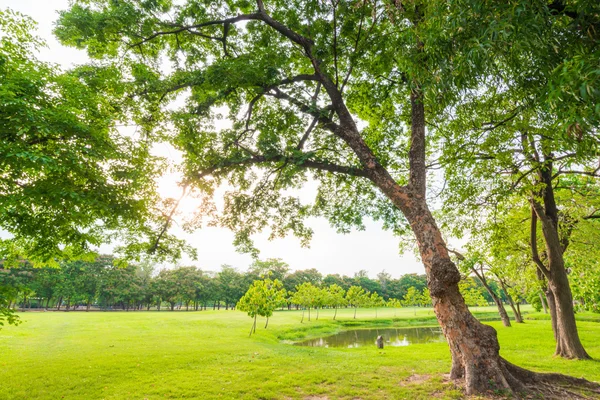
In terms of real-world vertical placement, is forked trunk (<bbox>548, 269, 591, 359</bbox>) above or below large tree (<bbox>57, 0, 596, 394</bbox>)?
below

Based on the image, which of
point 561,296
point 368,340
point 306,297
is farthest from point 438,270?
point 306,297

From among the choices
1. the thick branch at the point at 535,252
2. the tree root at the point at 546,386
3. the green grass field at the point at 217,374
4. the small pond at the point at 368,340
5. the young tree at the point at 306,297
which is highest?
the thick branch at the point at 535,252

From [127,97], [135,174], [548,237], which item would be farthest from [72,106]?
[548,237]

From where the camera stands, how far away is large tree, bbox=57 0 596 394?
7.09m

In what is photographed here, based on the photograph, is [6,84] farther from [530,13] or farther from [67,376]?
[67,376]

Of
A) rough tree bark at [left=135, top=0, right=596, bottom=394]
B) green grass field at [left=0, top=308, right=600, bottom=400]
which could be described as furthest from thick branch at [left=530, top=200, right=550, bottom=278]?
rough tree bark at [left=135, top=0, right=596, bottom=394]

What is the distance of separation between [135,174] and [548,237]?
15480mm

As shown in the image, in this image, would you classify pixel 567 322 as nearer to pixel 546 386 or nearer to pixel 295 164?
pixel 546 386

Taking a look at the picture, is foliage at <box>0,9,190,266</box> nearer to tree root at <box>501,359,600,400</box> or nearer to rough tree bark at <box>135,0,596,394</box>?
rough tree bark at <box>135,0,596,394</box>

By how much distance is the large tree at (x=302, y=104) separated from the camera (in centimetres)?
709

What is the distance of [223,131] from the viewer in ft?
32.6

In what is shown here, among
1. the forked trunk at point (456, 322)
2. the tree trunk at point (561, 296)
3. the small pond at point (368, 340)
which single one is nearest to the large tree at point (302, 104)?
the forked trunk at point (456, 322)

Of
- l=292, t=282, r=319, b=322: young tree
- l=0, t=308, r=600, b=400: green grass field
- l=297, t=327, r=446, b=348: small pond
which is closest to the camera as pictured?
l=0, t=308, r=600, b=400: green grass field

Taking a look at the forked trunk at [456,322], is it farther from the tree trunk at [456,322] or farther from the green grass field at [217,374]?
the green grass field at [217,374]
